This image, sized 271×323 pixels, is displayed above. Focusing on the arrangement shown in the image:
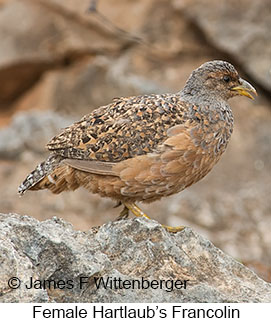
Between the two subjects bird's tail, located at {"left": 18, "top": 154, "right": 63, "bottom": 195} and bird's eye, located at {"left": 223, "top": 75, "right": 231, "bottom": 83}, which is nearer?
bird's tail, located at {"left": 18, "top": 154, "right": 63, "bottom": 195}

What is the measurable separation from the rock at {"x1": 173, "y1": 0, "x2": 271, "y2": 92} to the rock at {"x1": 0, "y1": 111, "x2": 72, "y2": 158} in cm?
364

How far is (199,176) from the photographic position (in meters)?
7.37

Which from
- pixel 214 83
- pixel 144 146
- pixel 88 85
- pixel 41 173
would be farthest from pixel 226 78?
pixel 88 85

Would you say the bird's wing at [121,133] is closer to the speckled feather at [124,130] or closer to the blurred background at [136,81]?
the speckled feather at [124,130]

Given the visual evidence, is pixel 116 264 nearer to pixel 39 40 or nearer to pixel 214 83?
pixel 214 83

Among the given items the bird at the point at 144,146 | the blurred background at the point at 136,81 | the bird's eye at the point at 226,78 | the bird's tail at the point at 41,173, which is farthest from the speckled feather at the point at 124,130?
the blurred background at the point at 136,81

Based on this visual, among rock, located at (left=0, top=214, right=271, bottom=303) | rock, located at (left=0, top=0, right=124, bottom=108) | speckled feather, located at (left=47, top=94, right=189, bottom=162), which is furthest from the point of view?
rock, located at (left=0, top=0, right=124, bottom=108)

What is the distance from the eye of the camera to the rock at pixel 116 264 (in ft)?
18.4

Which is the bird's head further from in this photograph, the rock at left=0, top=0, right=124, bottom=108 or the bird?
the rock at left=0, top=0, right=124, bottom=108

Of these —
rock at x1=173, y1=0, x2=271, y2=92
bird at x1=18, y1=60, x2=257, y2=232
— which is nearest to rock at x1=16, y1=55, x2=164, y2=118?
rock at x1=173, y1=0, x2=271, y2=92

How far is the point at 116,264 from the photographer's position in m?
6.15

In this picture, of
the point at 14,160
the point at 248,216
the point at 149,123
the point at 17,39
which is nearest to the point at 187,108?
the point at 149,123

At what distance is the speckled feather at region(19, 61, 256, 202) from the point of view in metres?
7.16

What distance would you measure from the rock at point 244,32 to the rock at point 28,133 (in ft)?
11.9
